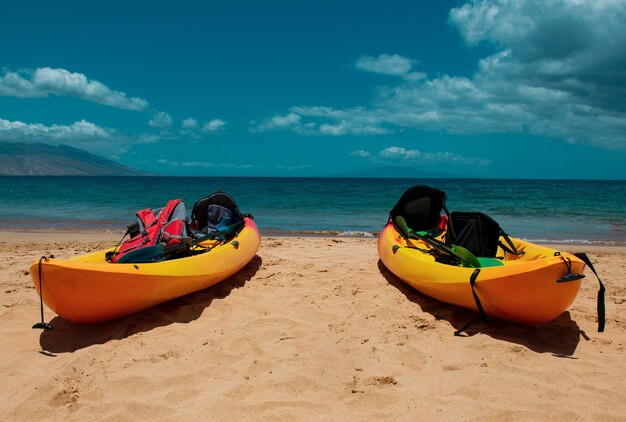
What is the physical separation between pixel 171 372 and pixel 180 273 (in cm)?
132

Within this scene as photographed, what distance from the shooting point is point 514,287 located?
3865 mm

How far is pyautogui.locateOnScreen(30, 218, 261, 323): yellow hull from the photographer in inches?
149

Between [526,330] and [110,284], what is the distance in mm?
3948

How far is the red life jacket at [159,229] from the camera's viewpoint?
17.6 feet

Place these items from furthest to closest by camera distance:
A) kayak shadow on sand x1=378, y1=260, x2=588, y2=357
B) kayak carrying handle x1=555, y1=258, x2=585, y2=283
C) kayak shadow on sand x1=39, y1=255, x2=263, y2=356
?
kayak shadow on sand x1=39, y1=255, x2=263, y2=356, kayak shadow on sand x1=378, y1=260, x2=588, y2=357, kayak carrying handle x1=555, y1=258, x2=585, y2=283

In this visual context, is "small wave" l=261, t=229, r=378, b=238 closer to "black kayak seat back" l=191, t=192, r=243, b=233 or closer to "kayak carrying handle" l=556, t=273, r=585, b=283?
"black kayak seat back" l=191, t=192, r=243, b=233

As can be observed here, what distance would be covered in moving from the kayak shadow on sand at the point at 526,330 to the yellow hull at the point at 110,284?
8.79 feet

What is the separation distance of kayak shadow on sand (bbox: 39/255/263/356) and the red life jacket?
79cm

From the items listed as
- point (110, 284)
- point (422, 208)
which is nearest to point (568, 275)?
point (422, 208)

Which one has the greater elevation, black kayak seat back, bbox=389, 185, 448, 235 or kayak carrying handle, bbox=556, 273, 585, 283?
black kayak seat back, bbox=389, 185, 448, 235

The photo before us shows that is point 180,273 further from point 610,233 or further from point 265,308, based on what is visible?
point 610,233

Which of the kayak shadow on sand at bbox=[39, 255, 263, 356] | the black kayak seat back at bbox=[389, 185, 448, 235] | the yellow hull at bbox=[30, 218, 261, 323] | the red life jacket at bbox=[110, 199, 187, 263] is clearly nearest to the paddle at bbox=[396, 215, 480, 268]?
the black kayak seat back at bbox=[389, 185, 448, 235]

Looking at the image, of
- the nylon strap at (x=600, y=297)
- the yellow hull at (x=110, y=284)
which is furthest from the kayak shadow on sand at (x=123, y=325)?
the nylon strap at (x=600, y=297)

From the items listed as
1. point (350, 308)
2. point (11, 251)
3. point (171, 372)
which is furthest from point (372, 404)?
point (11, 251)
